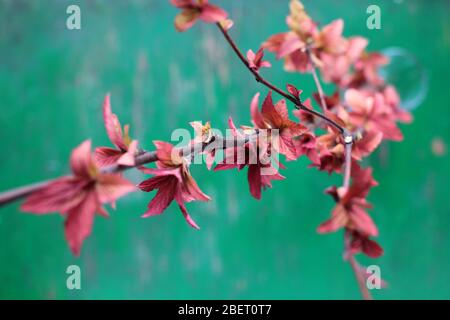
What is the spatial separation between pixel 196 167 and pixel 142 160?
2.30ft

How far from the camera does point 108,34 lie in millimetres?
964

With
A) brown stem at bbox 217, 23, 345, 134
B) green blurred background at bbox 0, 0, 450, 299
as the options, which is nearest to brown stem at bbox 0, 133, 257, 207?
brown stem at bbox 217, 23, 345, 134

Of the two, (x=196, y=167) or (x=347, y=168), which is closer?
(x=347, y=168)

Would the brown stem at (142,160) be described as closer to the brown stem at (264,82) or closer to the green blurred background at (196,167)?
the brown stem at (264,82)

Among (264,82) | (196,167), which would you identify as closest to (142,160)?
(264,82)

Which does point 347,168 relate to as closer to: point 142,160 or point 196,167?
point 142,160

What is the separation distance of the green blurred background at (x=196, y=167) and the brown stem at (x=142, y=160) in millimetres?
670

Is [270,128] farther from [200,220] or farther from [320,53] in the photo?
[200,220]

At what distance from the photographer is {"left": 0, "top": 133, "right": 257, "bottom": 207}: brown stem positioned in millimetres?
192

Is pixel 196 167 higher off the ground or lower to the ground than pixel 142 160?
higher

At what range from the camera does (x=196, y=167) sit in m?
0.95

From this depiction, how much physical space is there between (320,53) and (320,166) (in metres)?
0.18

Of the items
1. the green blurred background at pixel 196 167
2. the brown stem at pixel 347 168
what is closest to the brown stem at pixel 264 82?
the brown stem at pixel 347 168

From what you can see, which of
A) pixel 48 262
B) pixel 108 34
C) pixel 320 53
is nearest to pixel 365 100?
pixel 320 53
